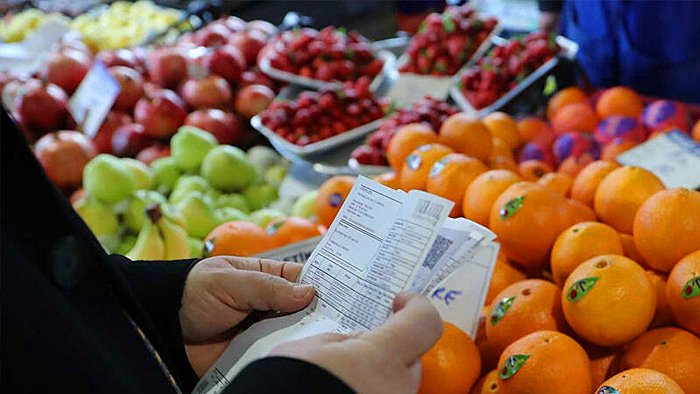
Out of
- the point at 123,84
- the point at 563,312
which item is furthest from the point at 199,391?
the point at 123,84

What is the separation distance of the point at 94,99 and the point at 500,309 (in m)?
2.20

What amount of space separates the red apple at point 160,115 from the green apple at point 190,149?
1.14 ft

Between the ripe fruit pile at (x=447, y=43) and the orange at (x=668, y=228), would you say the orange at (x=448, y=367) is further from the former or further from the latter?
the ripe fruit pile at (x=447, y=43)

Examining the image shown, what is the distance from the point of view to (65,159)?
2.50 meters

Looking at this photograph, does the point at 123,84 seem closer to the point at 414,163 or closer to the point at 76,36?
the point at 76,36

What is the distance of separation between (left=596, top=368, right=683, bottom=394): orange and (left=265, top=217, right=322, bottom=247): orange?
0.79 m

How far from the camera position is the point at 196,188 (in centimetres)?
232

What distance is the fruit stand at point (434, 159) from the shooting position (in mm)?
1130

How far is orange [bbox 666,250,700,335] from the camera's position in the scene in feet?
3.63

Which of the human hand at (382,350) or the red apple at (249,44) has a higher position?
the human hand at (382,350)

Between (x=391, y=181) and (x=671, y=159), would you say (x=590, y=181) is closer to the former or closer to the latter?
(x=671, y=159)

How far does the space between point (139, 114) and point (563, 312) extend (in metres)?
2.15

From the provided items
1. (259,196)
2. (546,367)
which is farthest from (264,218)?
(546,367)

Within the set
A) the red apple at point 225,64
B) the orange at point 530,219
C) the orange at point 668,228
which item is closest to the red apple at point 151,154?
the red apple at point 225,64
